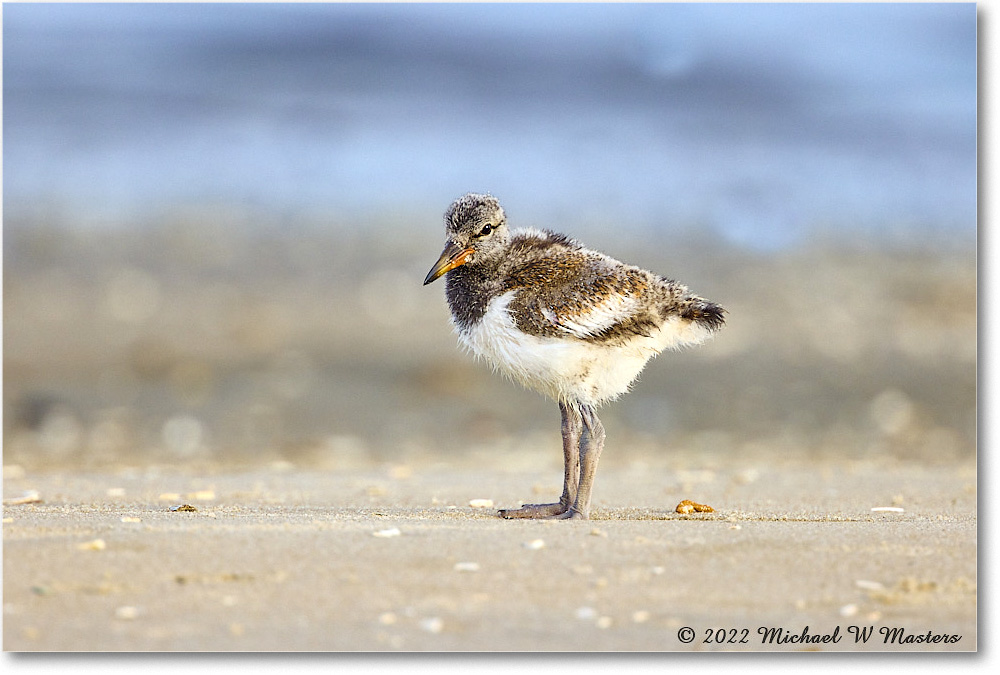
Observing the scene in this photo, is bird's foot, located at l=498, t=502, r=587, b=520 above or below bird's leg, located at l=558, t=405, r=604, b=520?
below

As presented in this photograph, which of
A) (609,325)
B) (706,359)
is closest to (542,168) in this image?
(706,359)

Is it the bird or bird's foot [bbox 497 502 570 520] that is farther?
bird's foot [bbox 497 502 570 520]

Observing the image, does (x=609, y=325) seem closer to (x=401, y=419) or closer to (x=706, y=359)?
(x=401, y=419)

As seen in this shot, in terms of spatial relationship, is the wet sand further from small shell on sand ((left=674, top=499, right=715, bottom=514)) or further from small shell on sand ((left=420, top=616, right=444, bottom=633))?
small shell on sand ((left=674, top=499, right=715, bottom=514))

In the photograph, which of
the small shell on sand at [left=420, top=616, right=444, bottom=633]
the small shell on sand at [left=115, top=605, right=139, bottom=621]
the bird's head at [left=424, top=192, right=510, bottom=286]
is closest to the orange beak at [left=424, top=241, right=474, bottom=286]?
the bird's head at [left=424, top=192, right=510, bottom=286]

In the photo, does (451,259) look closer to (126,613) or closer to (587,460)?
(587,460)
